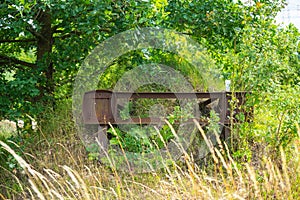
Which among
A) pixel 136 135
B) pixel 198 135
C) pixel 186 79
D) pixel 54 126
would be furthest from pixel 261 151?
pixel 54 126

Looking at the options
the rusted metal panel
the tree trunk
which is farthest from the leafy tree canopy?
→ the rusted metal panel

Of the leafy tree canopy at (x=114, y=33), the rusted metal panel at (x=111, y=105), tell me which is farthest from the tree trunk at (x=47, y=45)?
the rusted metal panel at (x=111, y=105)

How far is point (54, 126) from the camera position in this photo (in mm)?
4602

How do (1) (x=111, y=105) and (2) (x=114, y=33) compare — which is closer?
(2) (x=114, y=33)

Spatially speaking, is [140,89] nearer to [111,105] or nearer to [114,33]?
[111,105]

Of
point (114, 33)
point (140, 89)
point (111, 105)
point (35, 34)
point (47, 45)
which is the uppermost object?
point (35, 34)

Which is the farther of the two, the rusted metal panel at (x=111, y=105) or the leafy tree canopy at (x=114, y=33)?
the rusted metal panel at (x=111, y=105)

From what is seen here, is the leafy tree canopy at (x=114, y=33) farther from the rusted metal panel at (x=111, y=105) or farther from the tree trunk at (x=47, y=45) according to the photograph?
the rusted metal panel at (x=111, y=105)

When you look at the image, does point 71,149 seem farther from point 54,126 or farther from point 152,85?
point 152,85

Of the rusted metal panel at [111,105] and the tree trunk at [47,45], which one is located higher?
the tree trunk at [47,45]

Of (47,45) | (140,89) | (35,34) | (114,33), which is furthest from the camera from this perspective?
(140,89)

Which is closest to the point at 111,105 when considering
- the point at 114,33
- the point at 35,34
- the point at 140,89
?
the point at 114,33

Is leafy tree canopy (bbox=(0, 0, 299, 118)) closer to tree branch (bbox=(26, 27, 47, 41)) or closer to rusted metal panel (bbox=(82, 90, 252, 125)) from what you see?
tree branch (bbox=(26, 27, 47, 41))

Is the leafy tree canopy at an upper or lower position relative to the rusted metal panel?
upper
